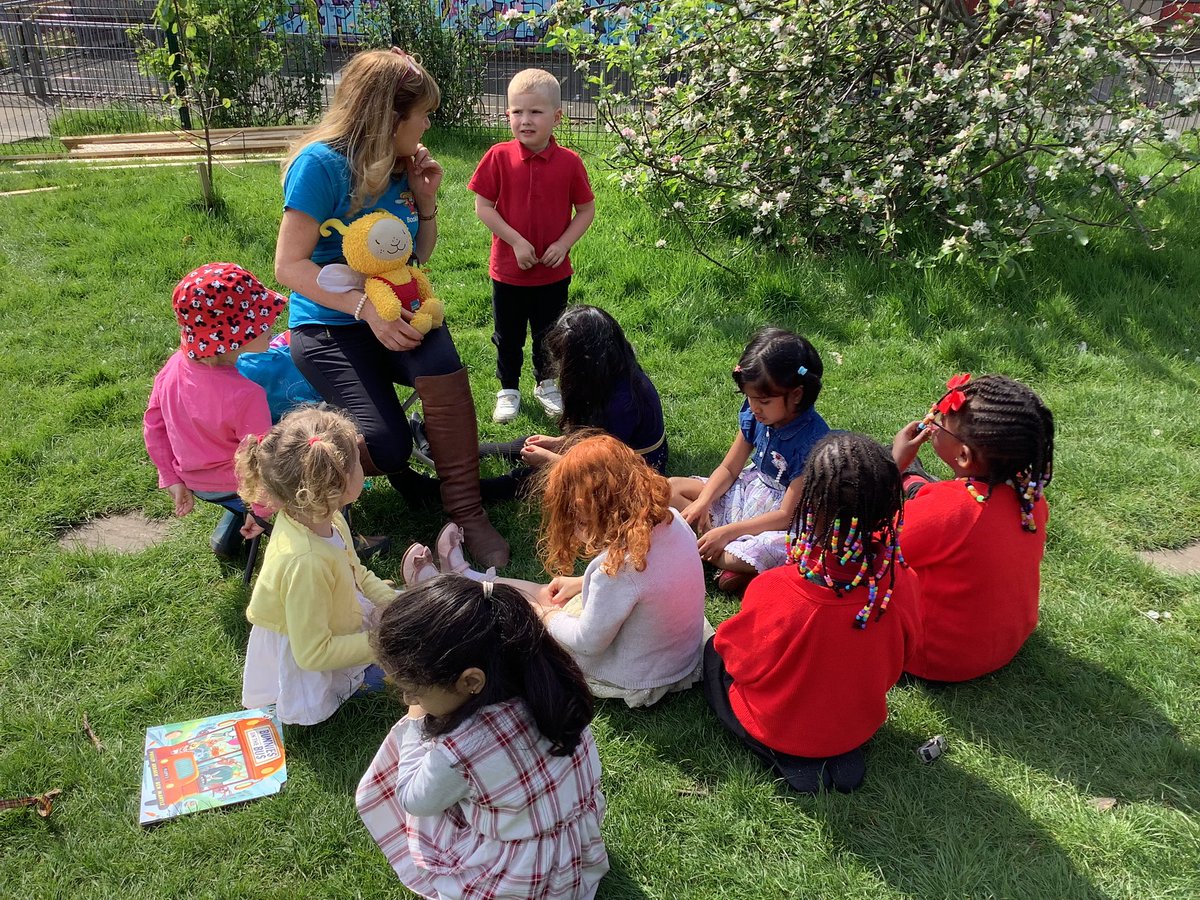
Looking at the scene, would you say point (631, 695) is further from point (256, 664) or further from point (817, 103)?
point (817, 103)

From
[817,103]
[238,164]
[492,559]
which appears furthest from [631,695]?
[238,164]

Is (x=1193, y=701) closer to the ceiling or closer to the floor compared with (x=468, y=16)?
closer to the floor

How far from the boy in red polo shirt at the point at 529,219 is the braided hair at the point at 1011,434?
220 centimetres

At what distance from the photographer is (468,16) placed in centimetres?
1044

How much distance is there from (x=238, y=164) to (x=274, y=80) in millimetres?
2532

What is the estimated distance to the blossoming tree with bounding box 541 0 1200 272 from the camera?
5.41 meters

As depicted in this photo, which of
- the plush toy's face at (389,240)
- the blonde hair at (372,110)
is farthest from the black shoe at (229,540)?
the blonde hair at (372,110)

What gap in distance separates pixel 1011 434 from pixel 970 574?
47cm

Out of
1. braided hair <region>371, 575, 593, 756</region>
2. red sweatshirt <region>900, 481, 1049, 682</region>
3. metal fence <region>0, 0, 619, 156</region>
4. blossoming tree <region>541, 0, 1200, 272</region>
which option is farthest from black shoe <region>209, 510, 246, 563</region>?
metal fence <region>0, 0, 619, 156</region>

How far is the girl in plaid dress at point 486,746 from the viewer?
1.91 meters

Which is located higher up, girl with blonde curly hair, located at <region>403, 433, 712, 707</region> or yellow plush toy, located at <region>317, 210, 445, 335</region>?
yellow plush toy, located at <region>317, 210, 445, 335</region>

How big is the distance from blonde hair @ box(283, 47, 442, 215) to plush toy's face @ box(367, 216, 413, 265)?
161 millimetres

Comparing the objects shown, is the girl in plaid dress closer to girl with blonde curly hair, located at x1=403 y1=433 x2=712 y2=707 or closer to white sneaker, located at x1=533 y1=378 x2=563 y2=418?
girl with blonde curly hair, located at x1=403 y1=433 x2=712 y2=707

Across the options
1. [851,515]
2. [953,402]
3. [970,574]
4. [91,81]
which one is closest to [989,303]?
[953,402]
